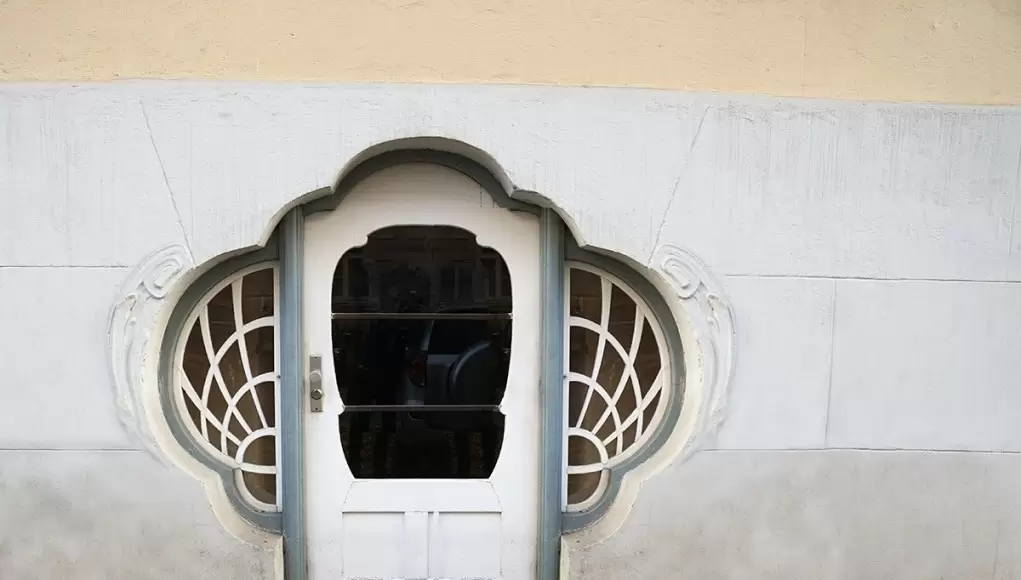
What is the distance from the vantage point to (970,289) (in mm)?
3143

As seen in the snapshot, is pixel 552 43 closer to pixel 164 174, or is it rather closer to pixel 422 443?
pixel 164 174

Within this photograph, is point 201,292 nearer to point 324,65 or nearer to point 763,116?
point 324,65

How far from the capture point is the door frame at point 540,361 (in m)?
3.18

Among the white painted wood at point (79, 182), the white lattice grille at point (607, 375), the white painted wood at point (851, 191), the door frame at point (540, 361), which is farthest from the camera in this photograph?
the white lattice grille at point (607, 375)

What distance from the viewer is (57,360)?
3.00 meters

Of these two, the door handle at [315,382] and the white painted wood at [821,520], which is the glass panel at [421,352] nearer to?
the door handle at [315,382]

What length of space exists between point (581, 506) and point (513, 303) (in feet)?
3.26

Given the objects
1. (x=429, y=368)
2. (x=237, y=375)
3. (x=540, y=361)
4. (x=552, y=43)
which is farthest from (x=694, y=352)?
(x=237, y=375)

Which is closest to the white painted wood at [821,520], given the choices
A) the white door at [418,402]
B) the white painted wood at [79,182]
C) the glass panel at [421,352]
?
the white door at [418,402]

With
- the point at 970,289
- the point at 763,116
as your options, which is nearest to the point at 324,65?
the point at 763,116

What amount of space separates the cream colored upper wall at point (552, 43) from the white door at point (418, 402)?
0.56 meters

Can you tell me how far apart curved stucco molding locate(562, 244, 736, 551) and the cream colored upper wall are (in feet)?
2.55

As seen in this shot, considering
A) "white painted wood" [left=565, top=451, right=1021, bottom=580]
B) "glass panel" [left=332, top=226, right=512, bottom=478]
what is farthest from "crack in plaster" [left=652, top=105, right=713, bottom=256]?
"white painted wood" [left=565, top=451, right=1021, bottom=580]

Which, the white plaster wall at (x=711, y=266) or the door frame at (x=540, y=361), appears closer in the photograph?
the white plaster wall at (x=711, y=266)
